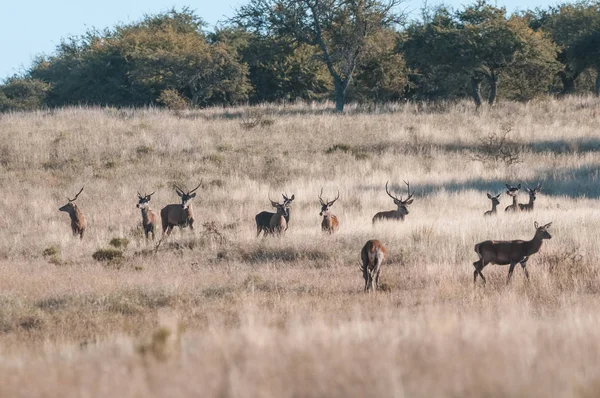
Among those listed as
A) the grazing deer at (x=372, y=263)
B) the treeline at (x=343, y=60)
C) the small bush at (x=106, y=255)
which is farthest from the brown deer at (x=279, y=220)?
the treeline at (x=343, y=60)

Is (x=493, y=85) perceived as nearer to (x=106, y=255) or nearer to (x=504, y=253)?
(x=106, y=255)

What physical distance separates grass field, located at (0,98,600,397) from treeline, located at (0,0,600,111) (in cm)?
302

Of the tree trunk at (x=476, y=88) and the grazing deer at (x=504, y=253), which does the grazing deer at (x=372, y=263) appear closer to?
the grazing deer at (x=504, y=253)

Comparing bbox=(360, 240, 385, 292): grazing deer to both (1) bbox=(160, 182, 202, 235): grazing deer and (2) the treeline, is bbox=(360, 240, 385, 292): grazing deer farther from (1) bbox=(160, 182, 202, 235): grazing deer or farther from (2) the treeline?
(2) the treeline

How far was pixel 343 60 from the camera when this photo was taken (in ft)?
154

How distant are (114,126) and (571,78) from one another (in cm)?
3168

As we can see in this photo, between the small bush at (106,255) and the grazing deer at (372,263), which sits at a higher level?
the grazing deer at (372,263)

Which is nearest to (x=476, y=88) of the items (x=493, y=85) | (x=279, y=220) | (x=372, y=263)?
(x=493, y=85)

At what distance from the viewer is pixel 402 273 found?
14.5 m

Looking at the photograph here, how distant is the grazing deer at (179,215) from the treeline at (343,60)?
2426 cm

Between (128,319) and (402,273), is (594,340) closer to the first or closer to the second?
(128,319)

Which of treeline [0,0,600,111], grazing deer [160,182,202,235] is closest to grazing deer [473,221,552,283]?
grazing deer [160,182,202,235]

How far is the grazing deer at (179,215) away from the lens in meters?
21.5

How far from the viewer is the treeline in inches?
1745
